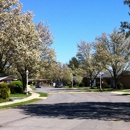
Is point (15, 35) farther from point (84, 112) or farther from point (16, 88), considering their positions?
point (84, 112)

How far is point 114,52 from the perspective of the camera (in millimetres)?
51594

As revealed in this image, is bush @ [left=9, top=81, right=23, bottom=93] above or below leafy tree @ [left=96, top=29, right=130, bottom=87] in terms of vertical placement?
below

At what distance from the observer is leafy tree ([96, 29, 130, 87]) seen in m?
50.2

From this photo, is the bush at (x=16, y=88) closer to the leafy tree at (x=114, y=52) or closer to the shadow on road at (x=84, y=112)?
the leafy tree at (x=114, y=52)

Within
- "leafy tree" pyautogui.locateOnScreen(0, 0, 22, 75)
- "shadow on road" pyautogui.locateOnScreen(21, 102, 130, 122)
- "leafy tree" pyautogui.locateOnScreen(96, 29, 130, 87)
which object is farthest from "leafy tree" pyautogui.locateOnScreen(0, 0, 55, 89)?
"leafy tree" pyautogui.locateOnScreen(96, 29, 130, 87)

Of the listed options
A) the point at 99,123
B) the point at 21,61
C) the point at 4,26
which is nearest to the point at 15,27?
the point at 4,26

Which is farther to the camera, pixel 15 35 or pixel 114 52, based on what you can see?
pixel 114 52

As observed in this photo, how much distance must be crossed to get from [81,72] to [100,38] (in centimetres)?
2067

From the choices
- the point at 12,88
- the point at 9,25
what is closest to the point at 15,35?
the point at 9,25

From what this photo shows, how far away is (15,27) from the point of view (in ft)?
99.7

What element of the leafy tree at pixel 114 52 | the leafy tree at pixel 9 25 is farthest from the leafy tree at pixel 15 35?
the leafy tree at pixel 114 52

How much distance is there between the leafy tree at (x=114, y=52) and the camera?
165 ft

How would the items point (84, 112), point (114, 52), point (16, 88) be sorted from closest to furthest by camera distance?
point (84, 112), point (16, 88), point (114, 52)

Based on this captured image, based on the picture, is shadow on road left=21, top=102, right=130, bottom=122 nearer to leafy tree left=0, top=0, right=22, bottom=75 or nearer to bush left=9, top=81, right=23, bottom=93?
leafy tree left=0, top=0, right=22, bottom=75
